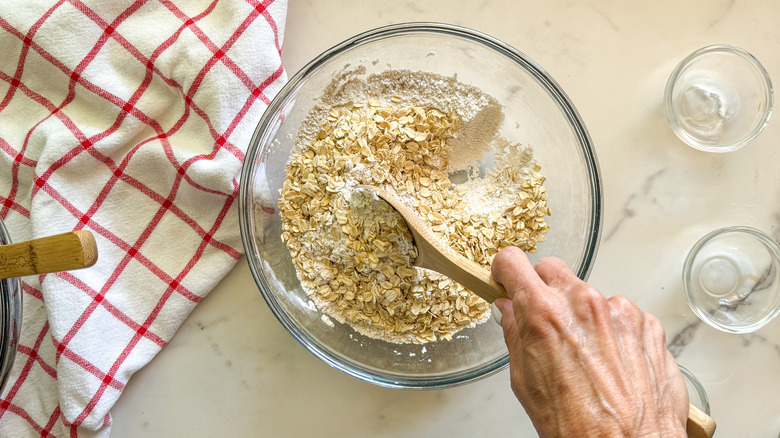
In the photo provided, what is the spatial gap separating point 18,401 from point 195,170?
66 centimetres

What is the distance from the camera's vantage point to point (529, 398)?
0.93m

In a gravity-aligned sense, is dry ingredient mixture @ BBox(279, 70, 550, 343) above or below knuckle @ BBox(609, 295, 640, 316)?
below

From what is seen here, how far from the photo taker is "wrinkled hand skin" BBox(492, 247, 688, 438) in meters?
0.88

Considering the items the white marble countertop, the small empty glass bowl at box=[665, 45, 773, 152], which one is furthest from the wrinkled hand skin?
the small empty glass bowl at box=[665, 45, 773, 152]

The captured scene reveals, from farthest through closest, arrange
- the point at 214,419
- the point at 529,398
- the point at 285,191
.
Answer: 1. the point at 214,419
2. the point at 285,191
3. the point at 529,398

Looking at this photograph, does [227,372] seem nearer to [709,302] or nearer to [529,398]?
[529,398]

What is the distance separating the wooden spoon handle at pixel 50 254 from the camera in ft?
3.15

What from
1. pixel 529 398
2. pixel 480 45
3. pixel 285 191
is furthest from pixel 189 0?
pixel 529 398

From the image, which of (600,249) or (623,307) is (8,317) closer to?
(623,307)

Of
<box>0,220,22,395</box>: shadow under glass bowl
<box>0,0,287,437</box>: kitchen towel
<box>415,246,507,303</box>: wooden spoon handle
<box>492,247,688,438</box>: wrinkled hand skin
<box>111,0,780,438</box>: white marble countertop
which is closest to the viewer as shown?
<box>492,247,688,438</box>: wrinkled hand skin

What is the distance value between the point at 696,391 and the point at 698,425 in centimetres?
51

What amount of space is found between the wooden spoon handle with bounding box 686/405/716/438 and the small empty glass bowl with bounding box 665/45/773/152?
70cm

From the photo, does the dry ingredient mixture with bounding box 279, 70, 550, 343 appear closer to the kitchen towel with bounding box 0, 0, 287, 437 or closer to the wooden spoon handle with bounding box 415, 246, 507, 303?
the wooden spoon handle with bounding box 415, 246, 507, 303

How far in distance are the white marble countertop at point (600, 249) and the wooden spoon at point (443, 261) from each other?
1.37 ft
